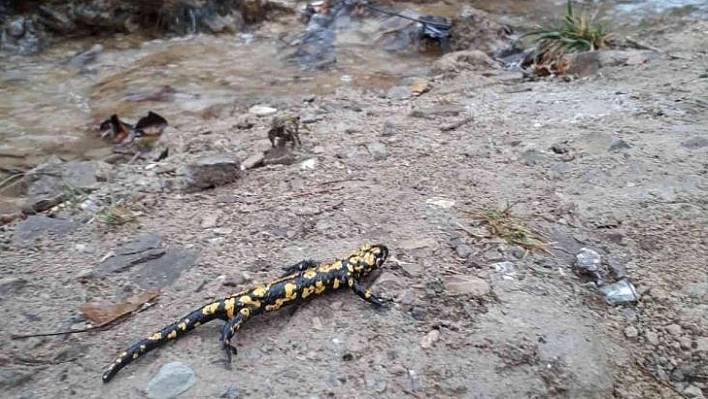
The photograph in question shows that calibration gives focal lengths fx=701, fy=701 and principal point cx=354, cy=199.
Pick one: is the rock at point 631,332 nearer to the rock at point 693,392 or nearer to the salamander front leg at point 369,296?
the rock at point 693,392

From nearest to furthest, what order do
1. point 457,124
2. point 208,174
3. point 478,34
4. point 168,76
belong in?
point 208,174 → point 457,124 → point 168,76 → point 478,34

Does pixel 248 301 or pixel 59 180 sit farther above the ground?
pixel 248 301

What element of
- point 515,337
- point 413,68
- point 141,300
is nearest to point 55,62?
point 413,68

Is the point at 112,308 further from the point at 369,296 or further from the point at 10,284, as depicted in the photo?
the point at 369,296

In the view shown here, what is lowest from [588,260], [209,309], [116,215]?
[116,215]

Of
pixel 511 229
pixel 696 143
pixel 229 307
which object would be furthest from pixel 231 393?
pixel 696 143

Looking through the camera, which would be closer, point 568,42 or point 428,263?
point 428,263

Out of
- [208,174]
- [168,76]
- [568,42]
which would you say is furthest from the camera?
[168,76]
